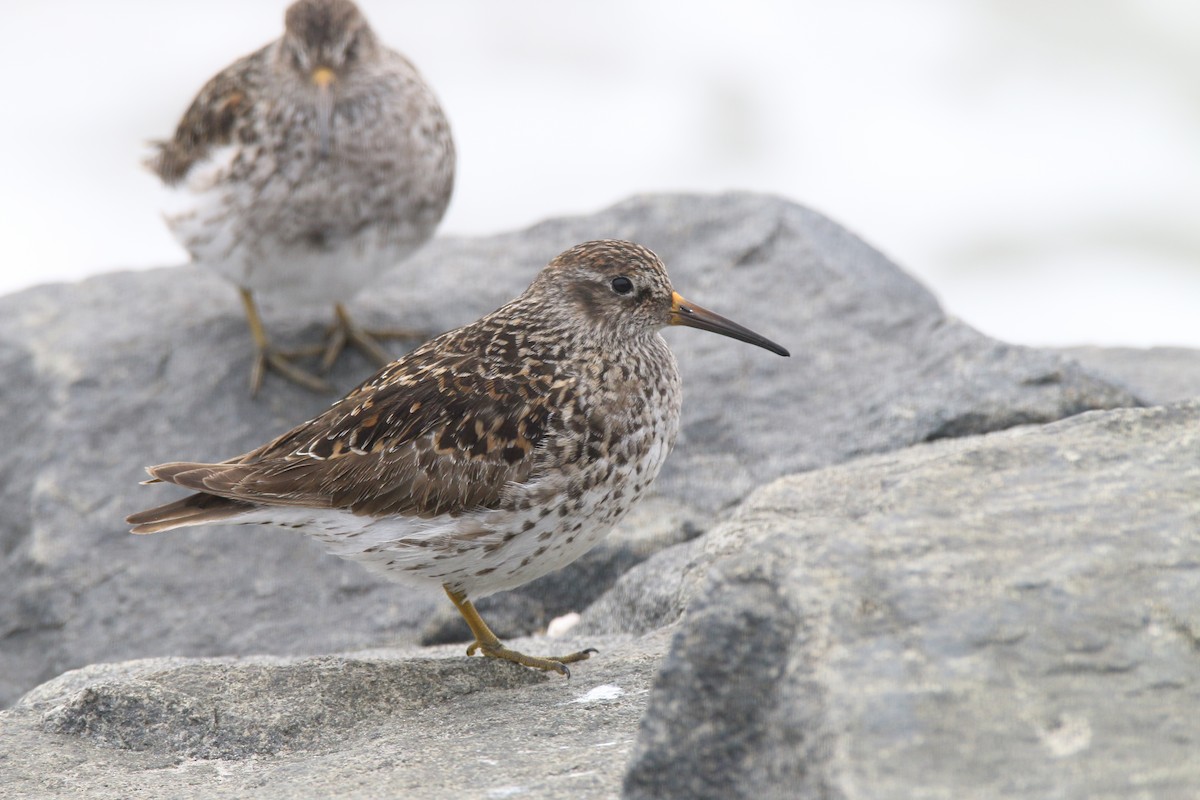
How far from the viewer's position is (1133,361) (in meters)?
8.08

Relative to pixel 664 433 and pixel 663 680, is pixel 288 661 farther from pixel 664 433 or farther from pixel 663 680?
pixel 663 680

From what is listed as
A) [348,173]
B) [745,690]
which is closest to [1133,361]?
[348,173]

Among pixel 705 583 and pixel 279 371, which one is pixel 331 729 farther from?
pixel 279 371

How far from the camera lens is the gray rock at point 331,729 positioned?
12.2ft

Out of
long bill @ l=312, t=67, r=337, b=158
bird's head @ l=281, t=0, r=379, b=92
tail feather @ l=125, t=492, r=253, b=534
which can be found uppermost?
bird's head @ l=281, t=0, r=379, b=92

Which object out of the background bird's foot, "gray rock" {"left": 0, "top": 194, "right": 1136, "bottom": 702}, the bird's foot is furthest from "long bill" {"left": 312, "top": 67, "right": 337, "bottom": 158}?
the bird's foot

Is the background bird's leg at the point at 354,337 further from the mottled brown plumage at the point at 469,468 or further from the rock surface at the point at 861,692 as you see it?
the rock surface at the point at 861,692

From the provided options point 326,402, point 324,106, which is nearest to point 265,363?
point 326,402

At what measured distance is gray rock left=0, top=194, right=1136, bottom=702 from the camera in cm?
655

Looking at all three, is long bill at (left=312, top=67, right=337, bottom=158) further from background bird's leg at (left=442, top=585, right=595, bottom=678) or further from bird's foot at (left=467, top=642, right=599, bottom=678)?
bird's foot at (left=467, top=642, right=599, bottom=678)

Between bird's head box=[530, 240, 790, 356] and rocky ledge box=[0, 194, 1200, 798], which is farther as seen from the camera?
bird's head box=[530, 240, 790, 356]

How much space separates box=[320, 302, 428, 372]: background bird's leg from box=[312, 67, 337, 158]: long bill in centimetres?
107

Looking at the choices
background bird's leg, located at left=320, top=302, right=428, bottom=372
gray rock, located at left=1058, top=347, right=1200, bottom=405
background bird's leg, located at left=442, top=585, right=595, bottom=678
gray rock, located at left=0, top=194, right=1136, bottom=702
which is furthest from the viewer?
background bird's leg, located at left=320, top=302, right=428, bottom=372

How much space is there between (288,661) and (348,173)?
366cm
